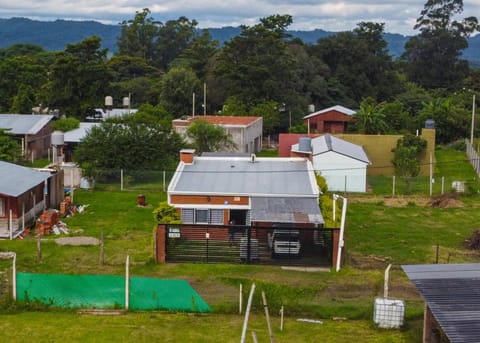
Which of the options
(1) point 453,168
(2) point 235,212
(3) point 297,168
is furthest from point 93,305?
(1) point 453,168

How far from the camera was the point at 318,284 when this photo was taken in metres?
18.5

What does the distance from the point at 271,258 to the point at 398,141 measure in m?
24.2

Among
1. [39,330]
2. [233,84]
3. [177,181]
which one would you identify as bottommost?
[39,330]

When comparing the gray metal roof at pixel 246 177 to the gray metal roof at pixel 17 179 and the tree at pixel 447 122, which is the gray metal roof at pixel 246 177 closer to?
the gray metal roof at pixel 17 179

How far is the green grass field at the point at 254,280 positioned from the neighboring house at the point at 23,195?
1144mm

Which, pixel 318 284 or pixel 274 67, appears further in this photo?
pixel 274 67

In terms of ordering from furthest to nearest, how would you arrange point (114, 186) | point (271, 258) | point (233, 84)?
point (233, 84), point (114, 186), point (271, 258)

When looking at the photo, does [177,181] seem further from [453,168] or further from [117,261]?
[453,168]

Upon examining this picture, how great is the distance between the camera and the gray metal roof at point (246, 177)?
25.3 meters

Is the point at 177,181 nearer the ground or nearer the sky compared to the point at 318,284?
nearer the sky

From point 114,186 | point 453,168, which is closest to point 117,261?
point 114,186

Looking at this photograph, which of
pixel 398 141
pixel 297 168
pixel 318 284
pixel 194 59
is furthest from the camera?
pixel 194 59

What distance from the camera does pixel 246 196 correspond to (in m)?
25.1

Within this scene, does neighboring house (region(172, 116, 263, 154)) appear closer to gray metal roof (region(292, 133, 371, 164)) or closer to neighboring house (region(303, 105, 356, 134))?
neighboring house (region(303, 105, 356, 134))
